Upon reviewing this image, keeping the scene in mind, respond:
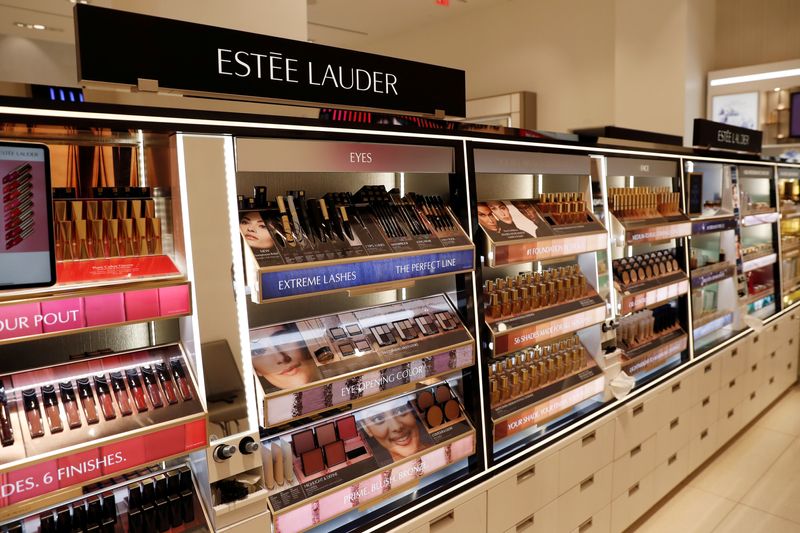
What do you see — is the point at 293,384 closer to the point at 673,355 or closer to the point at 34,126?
the point at 34,126

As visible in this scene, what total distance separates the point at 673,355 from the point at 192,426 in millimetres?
3130

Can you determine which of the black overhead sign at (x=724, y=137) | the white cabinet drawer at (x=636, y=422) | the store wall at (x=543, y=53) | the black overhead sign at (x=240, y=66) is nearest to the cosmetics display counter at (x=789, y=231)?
the black overhead sign at (x=724, y=137)

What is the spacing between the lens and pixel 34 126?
133 cm

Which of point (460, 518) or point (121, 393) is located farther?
point (460, 518)

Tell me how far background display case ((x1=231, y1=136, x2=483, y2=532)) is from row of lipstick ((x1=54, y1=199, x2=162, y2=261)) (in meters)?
0.26

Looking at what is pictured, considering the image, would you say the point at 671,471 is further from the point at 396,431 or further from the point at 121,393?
the point at 121,393

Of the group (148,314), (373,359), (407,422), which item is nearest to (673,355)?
(407,422)

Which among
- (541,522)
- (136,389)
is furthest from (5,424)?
(541,522)

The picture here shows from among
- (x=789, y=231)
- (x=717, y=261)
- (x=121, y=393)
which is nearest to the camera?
(x=121, y=393)

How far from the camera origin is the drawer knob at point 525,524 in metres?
A: 2.46

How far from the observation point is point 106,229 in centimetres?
151

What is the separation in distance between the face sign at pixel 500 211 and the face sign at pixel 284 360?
41.2 inches

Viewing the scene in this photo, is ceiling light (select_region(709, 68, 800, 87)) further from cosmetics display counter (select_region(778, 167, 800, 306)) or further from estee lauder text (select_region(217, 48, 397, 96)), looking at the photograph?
estee lauder text (select_region(217, 48, 397, 96))

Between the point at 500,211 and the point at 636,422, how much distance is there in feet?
5.07
